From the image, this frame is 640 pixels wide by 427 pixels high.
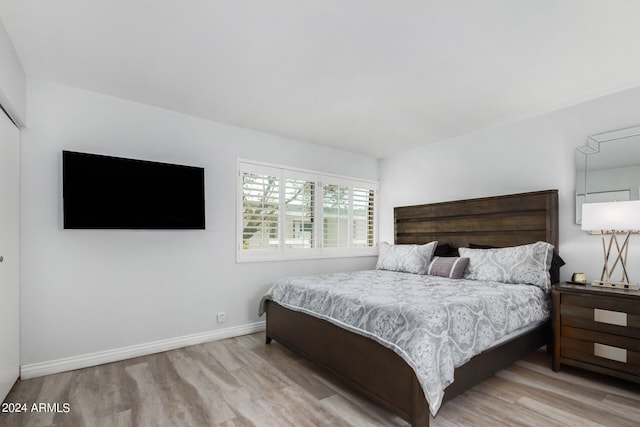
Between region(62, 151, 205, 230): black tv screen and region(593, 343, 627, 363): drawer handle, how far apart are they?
365 cm

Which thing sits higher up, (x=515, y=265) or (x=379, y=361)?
(x=515, y=265)

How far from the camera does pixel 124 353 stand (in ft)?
10.00

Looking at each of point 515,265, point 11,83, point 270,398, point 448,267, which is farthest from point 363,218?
point 11,83

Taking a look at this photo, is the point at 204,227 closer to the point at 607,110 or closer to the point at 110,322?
the point at 110,322

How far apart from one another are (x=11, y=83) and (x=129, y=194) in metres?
1.14

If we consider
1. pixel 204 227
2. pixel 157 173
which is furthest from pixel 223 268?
pixel 157 173

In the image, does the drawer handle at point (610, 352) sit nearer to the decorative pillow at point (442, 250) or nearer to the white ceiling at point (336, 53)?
the decorative pillow at point (442, 250)

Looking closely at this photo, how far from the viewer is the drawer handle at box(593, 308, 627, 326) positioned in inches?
96.0

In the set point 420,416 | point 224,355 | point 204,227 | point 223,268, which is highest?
point 204,227

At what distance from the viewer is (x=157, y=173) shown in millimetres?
3236

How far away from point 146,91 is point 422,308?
116 inches

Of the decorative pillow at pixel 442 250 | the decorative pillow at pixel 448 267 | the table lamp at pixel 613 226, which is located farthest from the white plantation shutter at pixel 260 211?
the table lamp at pixel 613 226

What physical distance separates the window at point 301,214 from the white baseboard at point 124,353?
0.84 metres

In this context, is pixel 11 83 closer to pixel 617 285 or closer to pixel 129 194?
pixel 129 194
